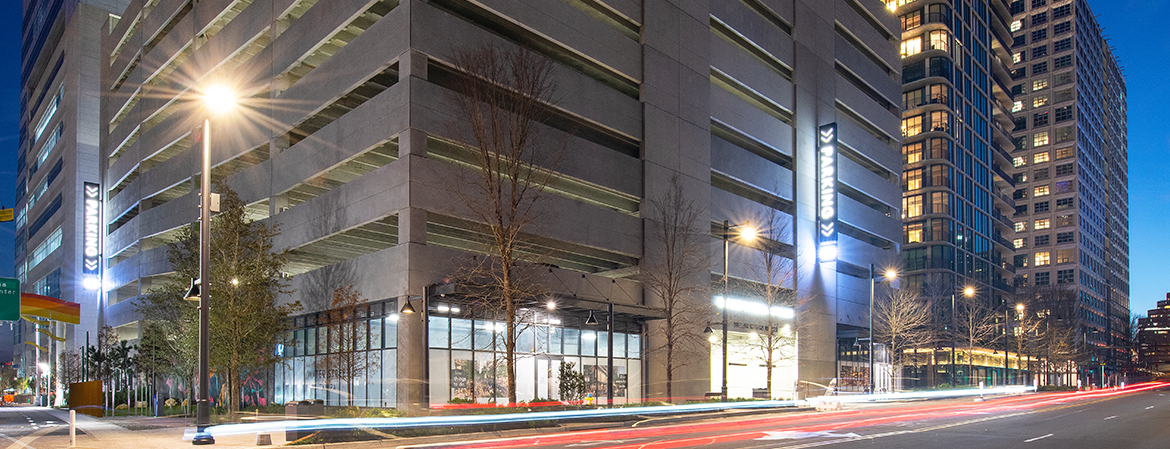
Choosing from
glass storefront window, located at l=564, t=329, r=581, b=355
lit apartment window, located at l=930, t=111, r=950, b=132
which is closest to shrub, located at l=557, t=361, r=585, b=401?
glass storefront window, located at l=564, t=329, r=581, b=355

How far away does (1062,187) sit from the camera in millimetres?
134750

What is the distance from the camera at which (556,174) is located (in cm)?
3884

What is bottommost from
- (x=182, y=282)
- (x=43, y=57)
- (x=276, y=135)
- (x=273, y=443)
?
(x=273, y=443)

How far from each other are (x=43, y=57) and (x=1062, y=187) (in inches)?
5942

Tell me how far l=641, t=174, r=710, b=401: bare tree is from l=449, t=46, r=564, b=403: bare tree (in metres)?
7.15

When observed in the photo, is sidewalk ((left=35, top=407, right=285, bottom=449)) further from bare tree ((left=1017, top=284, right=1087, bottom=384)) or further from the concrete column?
bare tree ((left=1017, top=284, right=1087, bottom=384))

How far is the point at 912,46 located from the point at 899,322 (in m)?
46.8

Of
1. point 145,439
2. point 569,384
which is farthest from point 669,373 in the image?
point 145,439

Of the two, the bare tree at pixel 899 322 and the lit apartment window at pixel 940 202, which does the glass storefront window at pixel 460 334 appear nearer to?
the bare tree at pixel 899 322

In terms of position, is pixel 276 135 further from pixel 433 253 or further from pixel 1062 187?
pixel 1062 187

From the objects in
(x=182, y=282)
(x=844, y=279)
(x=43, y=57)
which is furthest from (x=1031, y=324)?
(x=43, y=57)

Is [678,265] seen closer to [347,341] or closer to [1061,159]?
[347,341]

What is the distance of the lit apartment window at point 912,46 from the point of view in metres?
92.6

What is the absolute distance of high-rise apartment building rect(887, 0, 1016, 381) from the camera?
89.9m
